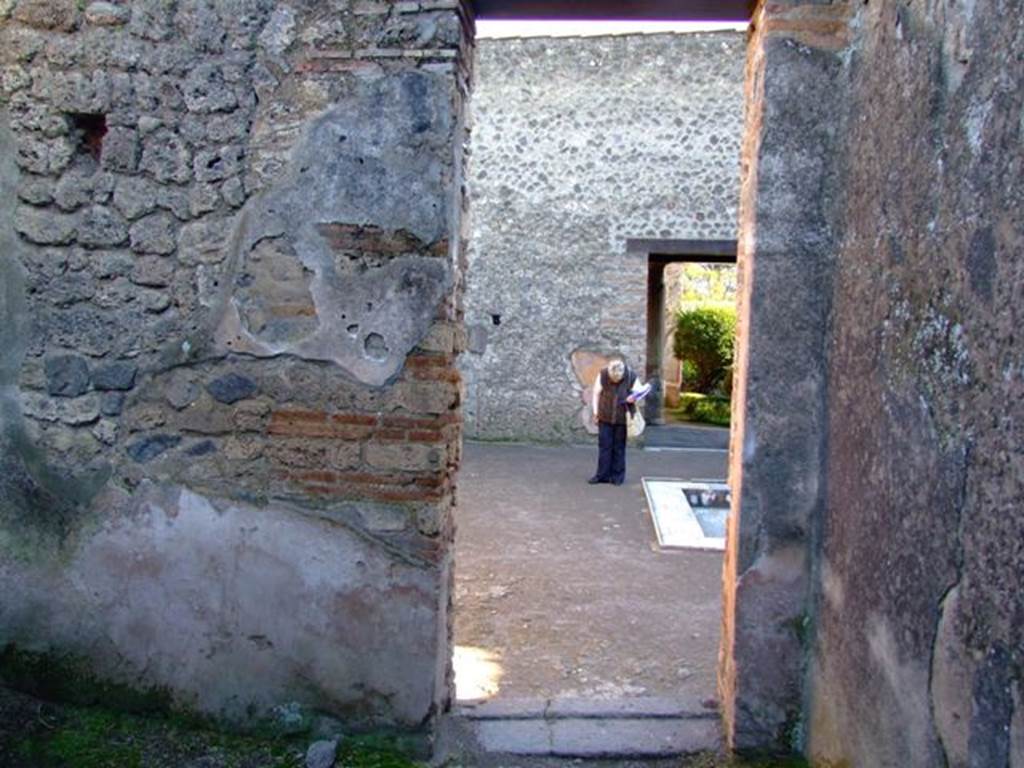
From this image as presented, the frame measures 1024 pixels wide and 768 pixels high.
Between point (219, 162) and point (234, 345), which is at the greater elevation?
point (219, 162)

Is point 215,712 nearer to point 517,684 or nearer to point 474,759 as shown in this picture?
point 474,759

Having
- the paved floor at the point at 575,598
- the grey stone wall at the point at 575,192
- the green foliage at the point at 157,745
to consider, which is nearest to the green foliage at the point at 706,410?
the grey stone wall at the point at 575,192

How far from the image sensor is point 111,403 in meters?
3.22

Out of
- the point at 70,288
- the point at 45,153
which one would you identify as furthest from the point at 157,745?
the point at 45,153

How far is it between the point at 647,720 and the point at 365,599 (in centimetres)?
118

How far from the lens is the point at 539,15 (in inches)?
130

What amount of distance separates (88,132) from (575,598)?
11.8 feet

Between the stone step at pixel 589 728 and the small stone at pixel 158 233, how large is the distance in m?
2.03

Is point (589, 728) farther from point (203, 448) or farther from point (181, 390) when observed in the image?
point (181, 390)

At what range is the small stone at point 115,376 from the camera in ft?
10.5

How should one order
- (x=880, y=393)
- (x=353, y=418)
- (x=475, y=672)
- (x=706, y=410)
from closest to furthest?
(x=880, y=393) < (x=353, y=418) < (x=475, y=672) < (x=706, y=410)

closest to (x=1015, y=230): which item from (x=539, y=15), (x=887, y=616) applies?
(x=887, y=616)

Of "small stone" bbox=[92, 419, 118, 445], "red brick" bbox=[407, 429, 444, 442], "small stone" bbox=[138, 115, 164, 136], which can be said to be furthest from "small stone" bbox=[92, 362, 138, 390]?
"red brick" bbox=[407, 429, 444, 442]

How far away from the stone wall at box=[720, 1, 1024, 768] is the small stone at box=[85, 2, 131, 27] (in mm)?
2239
